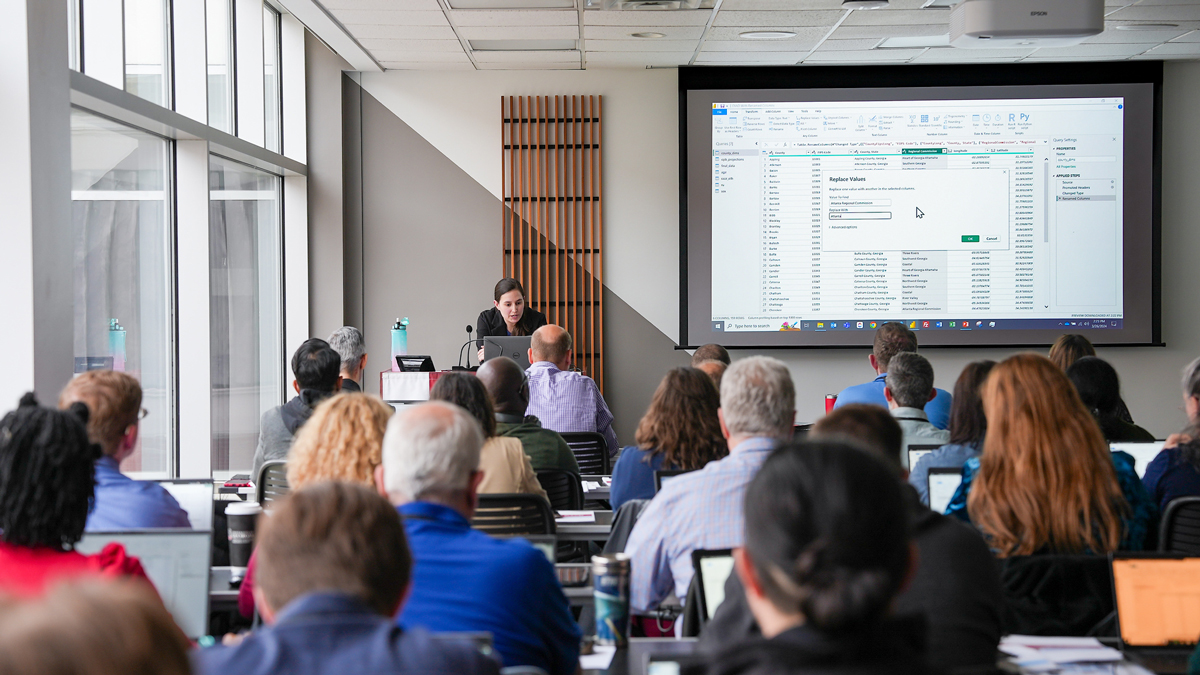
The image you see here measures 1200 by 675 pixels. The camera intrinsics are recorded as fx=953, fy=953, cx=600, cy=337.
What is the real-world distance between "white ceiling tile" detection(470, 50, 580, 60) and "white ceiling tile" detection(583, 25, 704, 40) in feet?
1.70

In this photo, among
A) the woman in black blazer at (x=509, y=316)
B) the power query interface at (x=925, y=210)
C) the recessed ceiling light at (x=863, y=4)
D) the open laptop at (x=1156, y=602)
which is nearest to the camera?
the open laptop at (x=1156, y=602)

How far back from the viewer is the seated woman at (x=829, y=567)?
0.99 meters

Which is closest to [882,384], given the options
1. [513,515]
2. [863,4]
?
[863,4]

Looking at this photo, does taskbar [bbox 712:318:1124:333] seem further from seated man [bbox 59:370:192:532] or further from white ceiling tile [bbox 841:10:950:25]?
seated man [bbox 59:370:192:532]

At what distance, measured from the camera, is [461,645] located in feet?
3.81

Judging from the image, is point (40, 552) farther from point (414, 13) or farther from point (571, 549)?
point (414, 13)

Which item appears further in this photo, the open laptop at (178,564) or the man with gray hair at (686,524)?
the man with gray hair at (686,524)

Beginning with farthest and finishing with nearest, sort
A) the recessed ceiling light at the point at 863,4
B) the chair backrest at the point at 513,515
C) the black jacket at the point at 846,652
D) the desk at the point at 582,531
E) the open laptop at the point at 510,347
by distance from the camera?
the open laptop at the point at 510,347, the recessed ceiling light at the point at 863,4, the desk at the point at 582,531, the chair backrest at the point at 513,515, the black jacket at the point at 846,652

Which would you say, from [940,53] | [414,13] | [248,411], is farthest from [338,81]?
[940,53]

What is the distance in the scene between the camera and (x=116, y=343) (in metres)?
4.87

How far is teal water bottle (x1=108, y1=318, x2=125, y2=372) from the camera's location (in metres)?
4.81

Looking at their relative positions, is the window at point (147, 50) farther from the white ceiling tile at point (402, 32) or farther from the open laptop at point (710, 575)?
the open laptop at point (710, 575)

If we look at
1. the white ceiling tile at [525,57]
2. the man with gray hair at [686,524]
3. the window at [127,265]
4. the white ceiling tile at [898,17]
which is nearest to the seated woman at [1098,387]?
the man with gray hair at [686,524]

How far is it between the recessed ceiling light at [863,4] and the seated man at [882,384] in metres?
2.06
